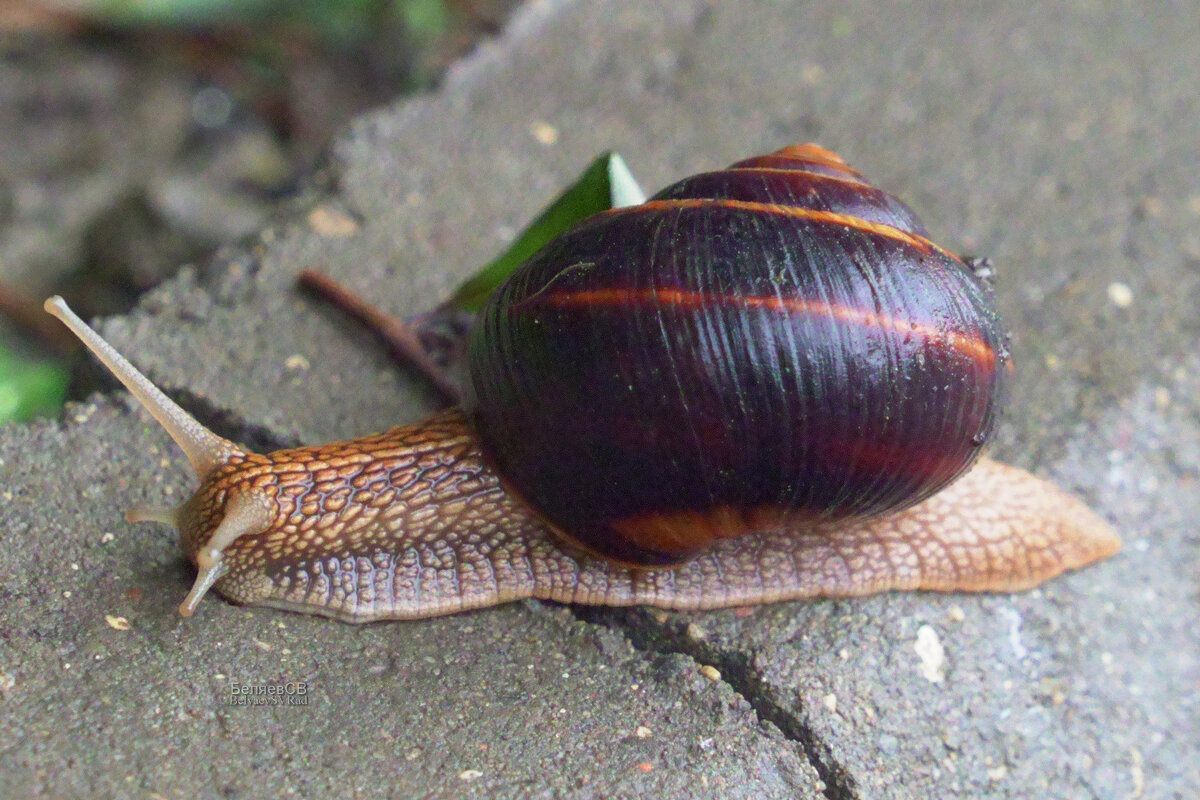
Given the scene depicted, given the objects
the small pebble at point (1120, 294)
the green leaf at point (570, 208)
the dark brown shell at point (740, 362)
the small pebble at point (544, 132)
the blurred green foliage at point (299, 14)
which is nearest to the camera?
the dark brown shell at point (740, 362)

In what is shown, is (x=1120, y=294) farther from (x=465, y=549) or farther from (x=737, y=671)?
(x=465, y=549)

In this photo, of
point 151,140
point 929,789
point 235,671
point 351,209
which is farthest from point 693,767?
point 151,140

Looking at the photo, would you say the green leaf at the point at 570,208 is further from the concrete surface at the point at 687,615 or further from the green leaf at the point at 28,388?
the green leaf at the point at 28,388

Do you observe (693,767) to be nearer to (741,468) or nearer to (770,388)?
(741,468)

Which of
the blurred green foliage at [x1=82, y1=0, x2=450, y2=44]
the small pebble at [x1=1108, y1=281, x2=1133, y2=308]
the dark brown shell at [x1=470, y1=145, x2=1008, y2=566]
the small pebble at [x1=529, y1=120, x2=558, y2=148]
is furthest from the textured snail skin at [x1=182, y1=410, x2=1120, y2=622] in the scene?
the blurred green foliage at [x1=82, y1=0, x2=450, y2=44]

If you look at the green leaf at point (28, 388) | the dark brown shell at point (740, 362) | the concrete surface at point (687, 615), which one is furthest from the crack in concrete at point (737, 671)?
the green leaf at point (28, 388)

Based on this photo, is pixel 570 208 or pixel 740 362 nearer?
pixel 740 362

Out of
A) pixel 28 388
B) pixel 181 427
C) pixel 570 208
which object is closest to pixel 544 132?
pixel 570 208
